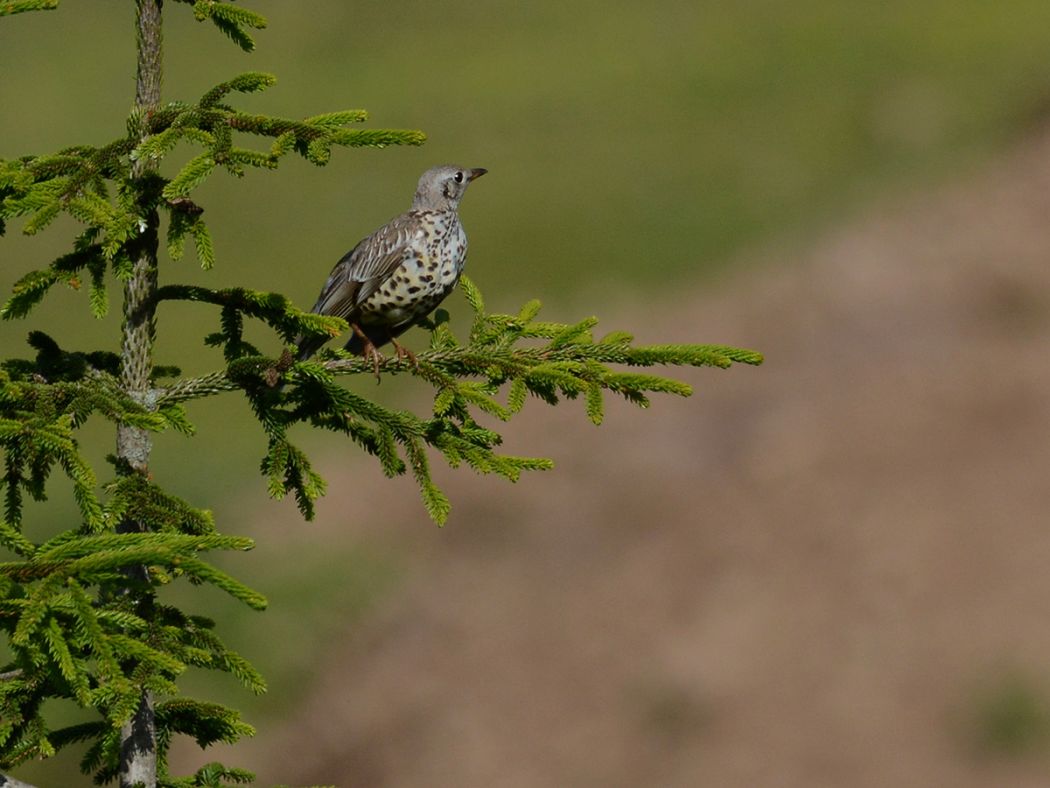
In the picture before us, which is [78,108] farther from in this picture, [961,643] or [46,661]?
Result: [46,661]

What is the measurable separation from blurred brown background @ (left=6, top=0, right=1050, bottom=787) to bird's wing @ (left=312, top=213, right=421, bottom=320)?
661cm

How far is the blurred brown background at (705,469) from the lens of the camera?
13242mm

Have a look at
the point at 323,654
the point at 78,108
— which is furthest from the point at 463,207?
the point at 323,654

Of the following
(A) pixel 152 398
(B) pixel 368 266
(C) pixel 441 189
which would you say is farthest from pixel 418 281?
(A) pixel 152 398

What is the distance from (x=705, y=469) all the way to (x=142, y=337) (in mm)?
11507

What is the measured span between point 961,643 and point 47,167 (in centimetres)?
1009

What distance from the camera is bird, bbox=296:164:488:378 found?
7.26m

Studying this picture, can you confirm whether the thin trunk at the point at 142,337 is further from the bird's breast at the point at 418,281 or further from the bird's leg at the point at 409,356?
the bird's breast at the point at 418,281

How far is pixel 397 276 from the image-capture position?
285 inches

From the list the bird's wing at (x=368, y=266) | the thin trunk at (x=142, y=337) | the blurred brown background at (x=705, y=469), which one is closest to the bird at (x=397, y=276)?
the bird's wing at (x=368, y=266)

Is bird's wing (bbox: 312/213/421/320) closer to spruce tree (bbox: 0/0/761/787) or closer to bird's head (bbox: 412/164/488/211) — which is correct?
bird's head (bbox: 412/164/488/211)

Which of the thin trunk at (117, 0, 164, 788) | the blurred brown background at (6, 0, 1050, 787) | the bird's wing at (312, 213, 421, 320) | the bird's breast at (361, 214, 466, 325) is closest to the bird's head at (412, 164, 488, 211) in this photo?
the bird's wing at (312, 213, 421, 320)

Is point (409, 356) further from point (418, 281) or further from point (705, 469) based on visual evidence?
point (705, 469)

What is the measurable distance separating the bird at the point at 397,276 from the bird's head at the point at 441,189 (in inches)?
2.6
